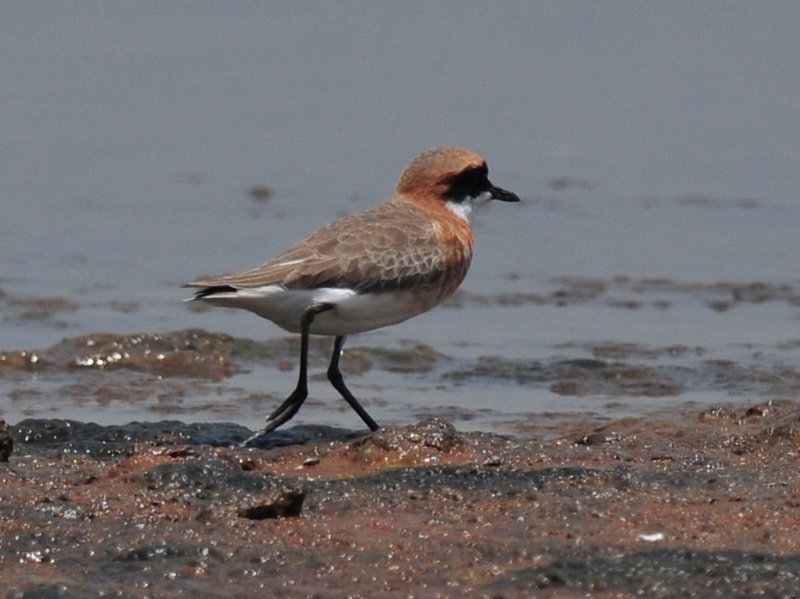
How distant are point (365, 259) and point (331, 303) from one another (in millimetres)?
307

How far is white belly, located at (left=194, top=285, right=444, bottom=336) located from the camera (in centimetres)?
794

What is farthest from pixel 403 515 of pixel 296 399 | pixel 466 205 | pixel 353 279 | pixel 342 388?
pixel 466 205

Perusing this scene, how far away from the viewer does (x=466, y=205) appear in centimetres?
926

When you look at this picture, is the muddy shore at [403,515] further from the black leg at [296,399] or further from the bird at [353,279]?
the bird at [353,279]

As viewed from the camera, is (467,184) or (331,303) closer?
(331,303)

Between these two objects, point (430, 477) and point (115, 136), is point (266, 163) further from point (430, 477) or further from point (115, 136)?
point (430, 477)

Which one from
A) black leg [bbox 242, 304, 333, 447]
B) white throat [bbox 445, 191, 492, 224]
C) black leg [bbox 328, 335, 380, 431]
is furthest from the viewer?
white throat [bbox 445, 191, 492, 224]

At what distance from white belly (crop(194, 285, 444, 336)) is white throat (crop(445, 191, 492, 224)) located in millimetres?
803

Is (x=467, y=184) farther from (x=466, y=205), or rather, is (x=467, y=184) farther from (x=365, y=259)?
(x=365, y=259)

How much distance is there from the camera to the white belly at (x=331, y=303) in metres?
7.94

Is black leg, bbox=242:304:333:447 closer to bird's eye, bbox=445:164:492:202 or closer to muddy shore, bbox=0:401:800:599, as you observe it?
muddy shore, bbox=0:401:800:599

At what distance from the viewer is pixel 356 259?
816 cm

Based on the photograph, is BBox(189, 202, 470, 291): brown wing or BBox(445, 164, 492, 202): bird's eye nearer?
BBox(189, 202, 470, 291): brown wing

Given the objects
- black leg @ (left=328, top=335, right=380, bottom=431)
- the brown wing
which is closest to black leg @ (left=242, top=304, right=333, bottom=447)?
the brown wing
